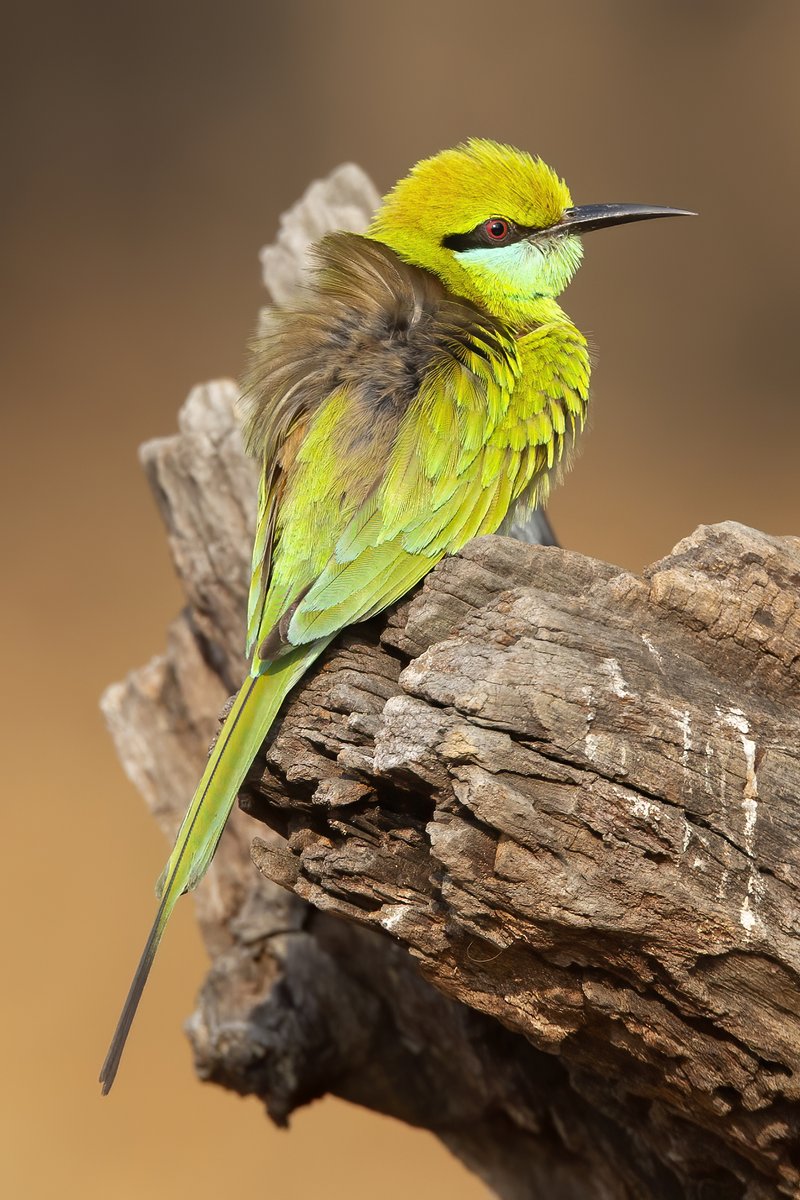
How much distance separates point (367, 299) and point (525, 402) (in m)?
0.26

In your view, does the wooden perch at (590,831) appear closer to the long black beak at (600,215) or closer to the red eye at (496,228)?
the red eye at (496,228)

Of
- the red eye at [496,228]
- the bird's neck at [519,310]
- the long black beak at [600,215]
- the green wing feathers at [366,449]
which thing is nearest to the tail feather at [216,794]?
the green wing feathers at [366,449]

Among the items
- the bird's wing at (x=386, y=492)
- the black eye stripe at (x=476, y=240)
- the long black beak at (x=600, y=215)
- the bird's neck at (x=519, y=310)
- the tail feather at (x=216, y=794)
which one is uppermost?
the long black beak at (x=600, y=215)

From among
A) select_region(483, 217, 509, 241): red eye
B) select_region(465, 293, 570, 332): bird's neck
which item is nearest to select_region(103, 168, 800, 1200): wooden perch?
select_region(465, 293, 570, 332): bird's neck

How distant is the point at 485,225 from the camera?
6.40 feet

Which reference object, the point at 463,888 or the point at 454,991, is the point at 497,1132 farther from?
the point at 463,888

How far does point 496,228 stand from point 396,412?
17.6 inches

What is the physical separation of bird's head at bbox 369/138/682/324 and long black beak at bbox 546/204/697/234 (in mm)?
17

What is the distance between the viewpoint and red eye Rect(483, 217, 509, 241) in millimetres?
1954

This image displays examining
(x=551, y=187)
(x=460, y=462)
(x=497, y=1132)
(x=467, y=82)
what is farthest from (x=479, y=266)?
(x=467, y=82)

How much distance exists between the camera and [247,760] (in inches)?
57.9

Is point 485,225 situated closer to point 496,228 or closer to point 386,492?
point 496,228

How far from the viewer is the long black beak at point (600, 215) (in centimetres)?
204

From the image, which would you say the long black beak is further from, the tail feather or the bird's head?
the tail feather
